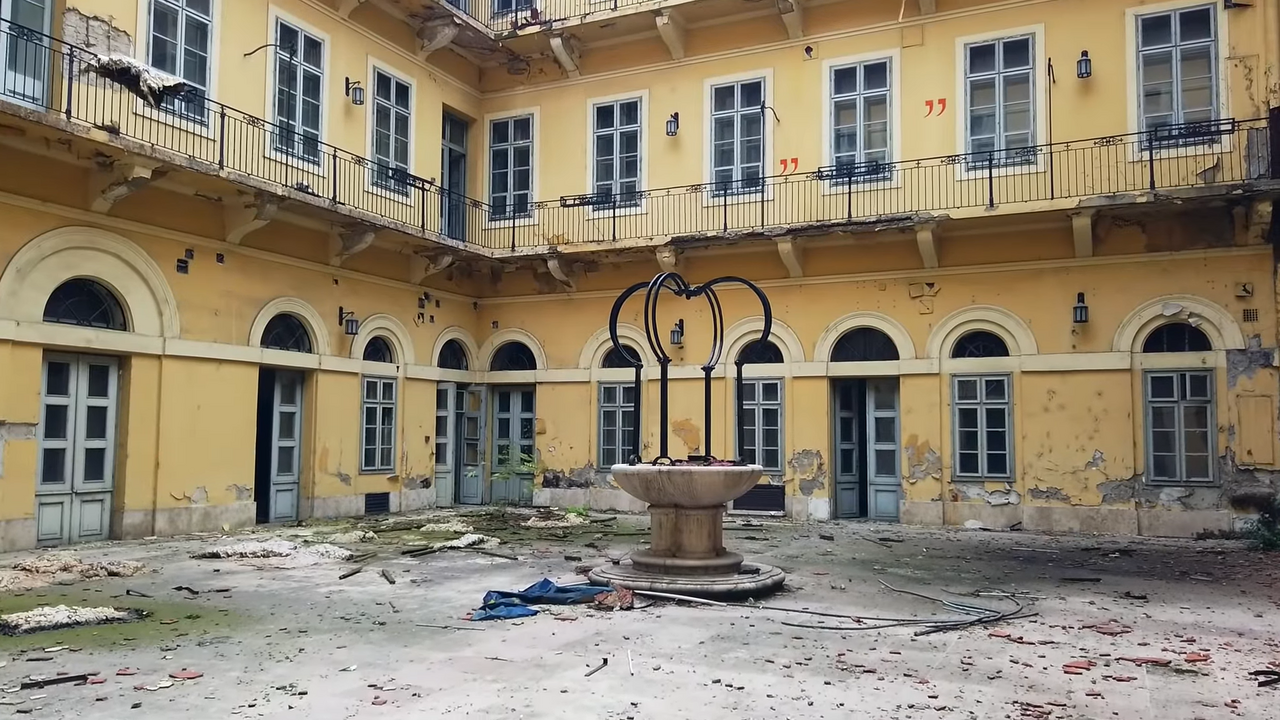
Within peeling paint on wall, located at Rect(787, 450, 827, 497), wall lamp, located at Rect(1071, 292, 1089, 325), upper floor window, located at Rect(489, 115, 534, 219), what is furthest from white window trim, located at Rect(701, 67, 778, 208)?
wall lamp, located at Rect(1071, 292, 1089, 325)

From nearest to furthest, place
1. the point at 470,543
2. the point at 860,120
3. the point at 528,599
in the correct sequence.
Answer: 1. the point at 528,599
2. the point at 470,543
3. the point at 860,120

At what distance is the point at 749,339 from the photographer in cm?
1540

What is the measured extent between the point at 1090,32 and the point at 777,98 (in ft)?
15.2

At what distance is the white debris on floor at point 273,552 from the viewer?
32.7 feet

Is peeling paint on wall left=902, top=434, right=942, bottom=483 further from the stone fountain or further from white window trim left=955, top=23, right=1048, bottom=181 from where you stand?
the stone fountain

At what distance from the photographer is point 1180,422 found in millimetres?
12695

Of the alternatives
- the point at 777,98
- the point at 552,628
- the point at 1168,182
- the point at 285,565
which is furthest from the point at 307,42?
the point at 1168,182

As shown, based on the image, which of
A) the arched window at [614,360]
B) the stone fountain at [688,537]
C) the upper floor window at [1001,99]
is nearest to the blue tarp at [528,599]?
the stone fountain at [688,537]

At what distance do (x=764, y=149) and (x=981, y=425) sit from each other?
18.2 feet

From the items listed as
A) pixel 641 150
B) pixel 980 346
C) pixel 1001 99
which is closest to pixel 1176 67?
pixel 1001 99

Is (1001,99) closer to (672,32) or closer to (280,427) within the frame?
(672,32)

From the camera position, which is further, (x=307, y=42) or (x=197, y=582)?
(x=307, y=42)

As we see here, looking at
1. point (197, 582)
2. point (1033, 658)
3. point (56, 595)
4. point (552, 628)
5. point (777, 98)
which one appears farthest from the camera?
point (777, 98)

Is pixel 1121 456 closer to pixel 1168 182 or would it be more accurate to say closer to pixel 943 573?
pixel 1168 182
